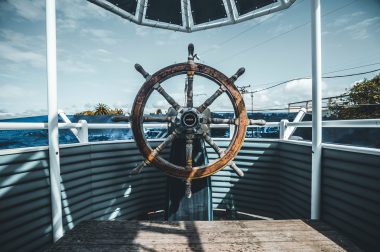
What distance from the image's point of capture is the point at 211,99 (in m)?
2.04

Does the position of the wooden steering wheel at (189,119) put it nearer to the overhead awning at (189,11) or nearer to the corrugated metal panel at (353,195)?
the corrugated metal panel at (353,195)

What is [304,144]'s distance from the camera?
241cm

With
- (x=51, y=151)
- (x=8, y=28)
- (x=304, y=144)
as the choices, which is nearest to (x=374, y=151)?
(x=304, y=144)

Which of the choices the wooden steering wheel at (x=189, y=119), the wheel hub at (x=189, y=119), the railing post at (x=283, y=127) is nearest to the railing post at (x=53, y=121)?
the wooden steering wheel at (x=189, y=119)

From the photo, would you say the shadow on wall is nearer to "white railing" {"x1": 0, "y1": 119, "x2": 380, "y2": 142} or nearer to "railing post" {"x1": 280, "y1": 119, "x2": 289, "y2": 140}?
"white railing" {"x1": 0, "y1": 119, "x2": 380, "y2": 142}

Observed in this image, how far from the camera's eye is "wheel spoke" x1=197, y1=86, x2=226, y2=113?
1995mm

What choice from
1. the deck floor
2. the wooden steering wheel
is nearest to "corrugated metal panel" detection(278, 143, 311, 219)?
the deck floor

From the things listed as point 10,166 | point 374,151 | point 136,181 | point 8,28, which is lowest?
point 136,181

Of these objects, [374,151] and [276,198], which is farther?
[276,198]

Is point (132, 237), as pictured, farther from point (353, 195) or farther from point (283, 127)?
point (283, 127)

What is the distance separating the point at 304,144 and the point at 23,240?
2.61 m

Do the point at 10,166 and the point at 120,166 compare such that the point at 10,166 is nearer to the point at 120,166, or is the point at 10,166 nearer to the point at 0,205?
the point at 0,205

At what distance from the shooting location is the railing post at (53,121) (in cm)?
188

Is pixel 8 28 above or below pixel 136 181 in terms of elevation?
above
